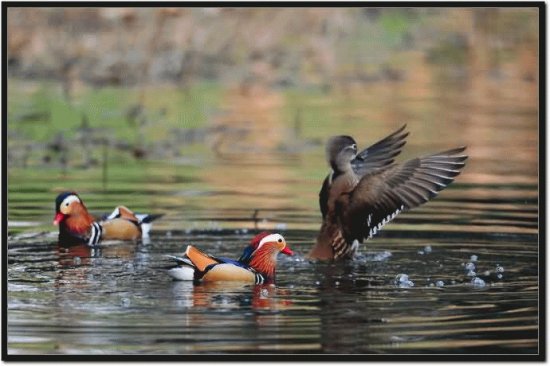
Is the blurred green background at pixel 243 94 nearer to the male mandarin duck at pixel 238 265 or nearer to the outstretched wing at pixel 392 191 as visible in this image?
the outstretched wing at pixel 392 191

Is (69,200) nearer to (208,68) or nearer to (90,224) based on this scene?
(90,224)

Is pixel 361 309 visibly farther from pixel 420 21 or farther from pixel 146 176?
pixel 420 21

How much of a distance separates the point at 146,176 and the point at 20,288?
5879 mm

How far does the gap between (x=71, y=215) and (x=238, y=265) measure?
8.14 feet

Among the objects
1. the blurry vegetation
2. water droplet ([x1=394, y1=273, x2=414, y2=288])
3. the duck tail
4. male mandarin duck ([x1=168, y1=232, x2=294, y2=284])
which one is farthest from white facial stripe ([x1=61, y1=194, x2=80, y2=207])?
the blurry vegetation

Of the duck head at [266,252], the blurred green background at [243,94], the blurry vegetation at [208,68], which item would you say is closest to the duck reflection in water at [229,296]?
the duck head at [266,252]

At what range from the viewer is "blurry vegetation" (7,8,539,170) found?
62.4 ft

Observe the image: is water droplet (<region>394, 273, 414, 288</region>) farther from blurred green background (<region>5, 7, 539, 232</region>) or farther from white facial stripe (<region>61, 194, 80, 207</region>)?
blurred green background (<region>5, 7, 539, 232</region>)

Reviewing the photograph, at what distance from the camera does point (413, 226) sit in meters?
13.1

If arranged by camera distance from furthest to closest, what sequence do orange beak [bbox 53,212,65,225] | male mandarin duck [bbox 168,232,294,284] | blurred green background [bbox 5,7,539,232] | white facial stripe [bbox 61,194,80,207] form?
blurred green background [bbox 5,7,539,232] → white facial stripe [bbox 61,194,80,207] → orange beak [bbox 53,212,65,225] → male mandarin duck [bbox 168,232,294,284]

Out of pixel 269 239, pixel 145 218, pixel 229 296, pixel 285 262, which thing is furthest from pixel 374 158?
pixel 229 296

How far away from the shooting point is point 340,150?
11.8m

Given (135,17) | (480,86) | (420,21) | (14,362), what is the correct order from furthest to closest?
1. (420,21)
2. (480,86)
3. (135,17)
4. (14,362)

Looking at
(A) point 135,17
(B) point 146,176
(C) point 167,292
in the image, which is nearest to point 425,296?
(C) point 167,292
